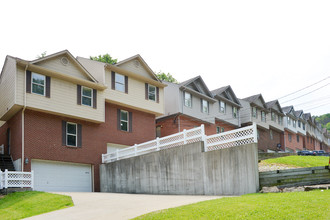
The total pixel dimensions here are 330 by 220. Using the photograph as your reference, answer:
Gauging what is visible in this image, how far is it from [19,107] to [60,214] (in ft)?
35.3

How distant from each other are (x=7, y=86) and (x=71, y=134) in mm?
4944

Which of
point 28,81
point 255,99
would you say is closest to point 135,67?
point 28,81

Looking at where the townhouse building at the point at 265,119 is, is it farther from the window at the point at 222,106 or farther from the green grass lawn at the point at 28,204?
the green grass lawn at the point at 28,204

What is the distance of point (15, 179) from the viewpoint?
19.4 meters

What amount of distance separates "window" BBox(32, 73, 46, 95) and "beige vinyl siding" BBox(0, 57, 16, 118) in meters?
1.19

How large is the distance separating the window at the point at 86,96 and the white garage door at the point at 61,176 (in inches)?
164

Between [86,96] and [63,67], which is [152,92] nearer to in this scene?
[86,96]

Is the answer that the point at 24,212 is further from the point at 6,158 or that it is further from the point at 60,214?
the point at 6,158

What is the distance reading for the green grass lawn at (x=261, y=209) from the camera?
9.31 meters

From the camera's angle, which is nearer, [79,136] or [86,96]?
[79,136]

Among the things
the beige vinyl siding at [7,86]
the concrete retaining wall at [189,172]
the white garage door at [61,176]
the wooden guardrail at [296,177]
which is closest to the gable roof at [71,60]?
the beige vinyl siding at [7,86]

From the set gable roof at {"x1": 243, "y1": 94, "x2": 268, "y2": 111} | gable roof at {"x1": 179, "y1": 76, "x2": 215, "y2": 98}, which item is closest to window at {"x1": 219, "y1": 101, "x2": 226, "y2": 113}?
gable roof at {"x1": 179, "y1": 76, "x2": 215, "y2": 98}

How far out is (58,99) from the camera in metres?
23.8

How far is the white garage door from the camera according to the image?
75.4 feet
